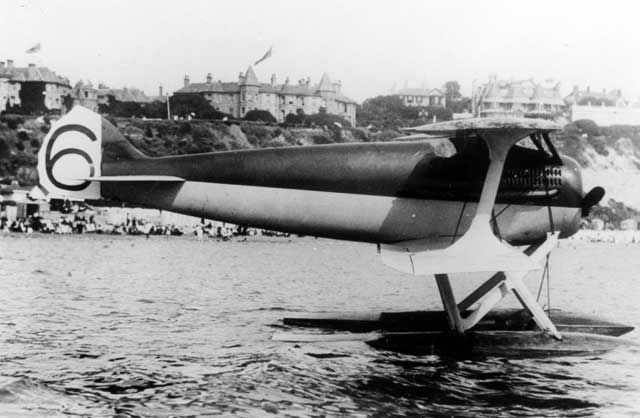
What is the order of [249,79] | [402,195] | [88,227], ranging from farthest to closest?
[249,79]
[88,227]
[402,195]

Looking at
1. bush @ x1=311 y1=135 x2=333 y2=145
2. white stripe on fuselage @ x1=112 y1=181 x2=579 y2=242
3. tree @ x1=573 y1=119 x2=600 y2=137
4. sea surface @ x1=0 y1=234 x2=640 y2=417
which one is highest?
tree @ x1=573 y1=119 x2=600 y2=137

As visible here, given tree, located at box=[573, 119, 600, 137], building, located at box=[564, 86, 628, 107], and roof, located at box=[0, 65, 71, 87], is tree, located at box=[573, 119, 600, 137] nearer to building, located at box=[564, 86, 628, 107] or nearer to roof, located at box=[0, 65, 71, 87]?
building, located at box=[564, 86, 628, 107]

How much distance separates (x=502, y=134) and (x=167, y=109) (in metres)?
122

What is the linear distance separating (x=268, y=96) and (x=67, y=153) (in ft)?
450

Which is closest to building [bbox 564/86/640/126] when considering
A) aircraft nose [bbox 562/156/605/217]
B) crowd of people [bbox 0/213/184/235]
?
crowd of people [bbox 0/213/184/235]

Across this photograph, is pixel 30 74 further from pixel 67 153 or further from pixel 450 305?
pixel 450 305

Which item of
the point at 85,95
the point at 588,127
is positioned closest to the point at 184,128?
the point at 85,95

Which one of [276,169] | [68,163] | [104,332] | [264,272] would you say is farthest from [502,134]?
[264,272]

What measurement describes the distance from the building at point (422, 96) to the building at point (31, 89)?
87007 millimetres

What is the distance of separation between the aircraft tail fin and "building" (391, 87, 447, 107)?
17558cm

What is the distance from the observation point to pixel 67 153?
37.8ft

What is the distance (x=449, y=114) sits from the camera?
15625 centimetres

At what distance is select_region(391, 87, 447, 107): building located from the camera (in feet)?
606

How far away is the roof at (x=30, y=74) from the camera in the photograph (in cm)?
11938
